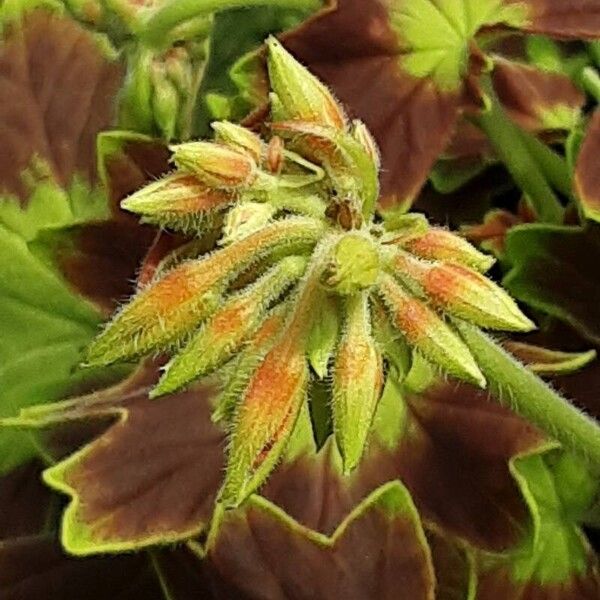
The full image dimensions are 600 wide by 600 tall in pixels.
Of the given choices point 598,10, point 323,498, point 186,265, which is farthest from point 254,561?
point 598,10

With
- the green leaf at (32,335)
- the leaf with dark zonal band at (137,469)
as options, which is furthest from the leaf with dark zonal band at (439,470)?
the green leaf at (32,335)

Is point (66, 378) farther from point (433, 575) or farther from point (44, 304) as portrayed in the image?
point (433, 575)

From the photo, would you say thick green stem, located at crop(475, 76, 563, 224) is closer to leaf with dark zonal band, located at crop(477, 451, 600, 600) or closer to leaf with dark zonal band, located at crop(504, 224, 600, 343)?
leaf with dark zonal band, located at crop(504, 224, 600, 343)

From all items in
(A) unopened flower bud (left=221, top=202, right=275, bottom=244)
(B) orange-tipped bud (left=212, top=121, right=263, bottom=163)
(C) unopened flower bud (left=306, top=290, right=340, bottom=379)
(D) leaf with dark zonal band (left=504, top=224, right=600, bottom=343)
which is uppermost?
(B) orange-tipped bud (left=212, top=121, right=263, bottom=163)

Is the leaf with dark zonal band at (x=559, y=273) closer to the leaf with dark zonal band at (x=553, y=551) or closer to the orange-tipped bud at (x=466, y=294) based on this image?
the leaf with dark zonal band at (x=553, y=551)

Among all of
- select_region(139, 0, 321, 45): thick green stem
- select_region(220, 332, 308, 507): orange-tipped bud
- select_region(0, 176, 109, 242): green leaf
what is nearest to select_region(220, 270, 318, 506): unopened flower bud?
select_region(220, 332, 308, 507): orange-tipped bud

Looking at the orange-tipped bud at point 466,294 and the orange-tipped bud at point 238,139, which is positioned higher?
the orange-tipped bud at point 238,139
